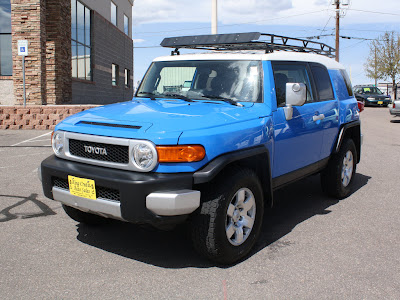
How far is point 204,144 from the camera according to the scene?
3385mm

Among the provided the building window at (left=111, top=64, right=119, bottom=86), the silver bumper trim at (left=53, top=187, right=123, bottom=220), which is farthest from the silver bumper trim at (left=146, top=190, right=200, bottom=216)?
A: the building window at (left=111, top=64, right=119, bottom=86)

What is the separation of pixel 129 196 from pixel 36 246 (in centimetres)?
141

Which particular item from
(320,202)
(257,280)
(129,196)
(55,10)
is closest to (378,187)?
(320,202)

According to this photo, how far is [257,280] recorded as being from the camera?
341 centimetres

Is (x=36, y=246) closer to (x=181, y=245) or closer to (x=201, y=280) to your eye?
(x=181, y=245)

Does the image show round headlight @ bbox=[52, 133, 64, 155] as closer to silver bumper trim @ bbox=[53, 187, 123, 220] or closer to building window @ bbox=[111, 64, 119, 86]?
silver bumper trim @ bbox=[53, 187, 123, 220]

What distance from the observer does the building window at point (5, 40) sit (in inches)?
756

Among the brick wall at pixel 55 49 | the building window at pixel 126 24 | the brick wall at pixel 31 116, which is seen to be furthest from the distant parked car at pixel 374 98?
the brick wall at pixel 31 116

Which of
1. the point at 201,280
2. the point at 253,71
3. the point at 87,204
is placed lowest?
the point at 201,280

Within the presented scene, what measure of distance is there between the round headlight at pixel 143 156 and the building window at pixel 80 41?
64.6ft

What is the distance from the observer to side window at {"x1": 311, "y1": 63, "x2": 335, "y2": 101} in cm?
532

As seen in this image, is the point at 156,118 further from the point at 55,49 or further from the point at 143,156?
the point at 55,49

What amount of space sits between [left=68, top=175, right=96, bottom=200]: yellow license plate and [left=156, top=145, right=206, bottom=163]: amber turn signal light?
632 millimetres

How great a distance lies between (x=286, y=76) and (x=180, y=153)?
6.38ft
